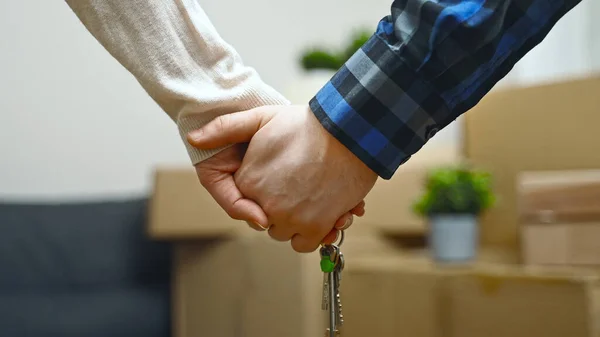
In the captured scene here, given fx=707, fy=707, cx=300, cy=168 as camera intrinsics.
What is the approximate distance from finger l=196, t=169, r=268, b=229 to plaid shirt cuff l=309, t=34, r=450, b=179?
A: 0.14 metres

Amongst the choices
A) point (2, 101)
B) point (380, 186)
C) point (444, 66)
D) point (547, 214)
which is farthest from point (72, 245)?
point (444, 66)

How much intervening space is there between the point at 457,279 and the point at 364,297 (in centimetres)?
22

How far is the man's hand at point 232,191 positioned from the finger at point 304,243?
2 centimetres

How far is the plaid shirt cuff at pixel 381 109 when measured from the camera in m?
0.73

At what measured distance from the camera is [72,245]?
6.15 feet

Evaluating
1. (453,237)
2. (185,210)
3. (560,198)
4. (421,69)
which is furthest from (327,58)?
(421,69)

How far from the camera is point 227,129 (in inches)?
32.8

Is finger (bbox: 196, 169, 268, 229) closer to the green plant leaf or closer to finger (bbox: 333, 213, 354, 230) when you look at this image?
finger (bbox: 333, 213, 354, 230)

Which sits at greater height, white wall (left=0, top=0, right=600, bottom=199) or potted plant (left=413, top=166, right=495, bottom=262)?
white wall (left=0, top=0, right=600, bottom=199)

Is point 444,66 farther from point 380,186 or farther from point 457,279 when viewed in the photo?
point 380,186

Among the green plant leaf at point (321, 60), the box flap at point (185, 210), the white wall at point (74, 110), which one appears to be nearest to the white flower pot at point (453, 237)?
the box flap at point (185, 210)

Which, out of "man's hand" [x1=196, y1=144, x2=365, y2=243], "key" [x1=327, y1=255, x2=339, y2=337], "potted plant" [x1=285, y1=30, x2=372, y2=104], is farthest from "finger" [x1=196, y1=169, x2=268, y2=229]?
"potted plant" [x1=285, y1=30, x2=372, y2=104]

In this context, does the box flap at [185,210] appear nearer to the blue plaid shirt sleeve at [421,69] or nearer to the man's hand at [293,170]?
the man's hand at [293,170]

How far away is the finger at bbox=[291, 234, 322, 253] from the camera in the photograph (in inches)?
32.9
